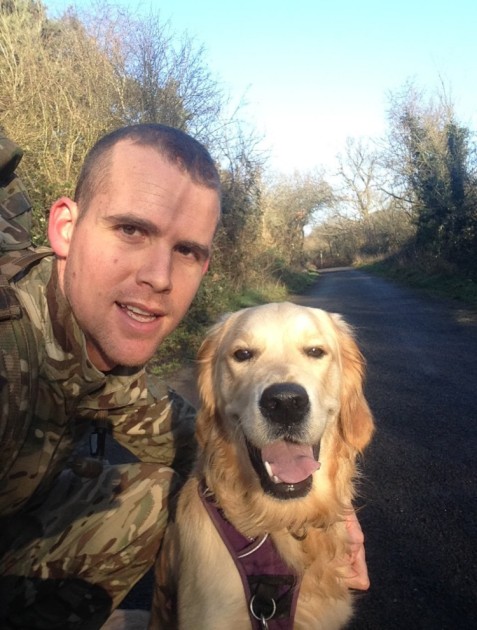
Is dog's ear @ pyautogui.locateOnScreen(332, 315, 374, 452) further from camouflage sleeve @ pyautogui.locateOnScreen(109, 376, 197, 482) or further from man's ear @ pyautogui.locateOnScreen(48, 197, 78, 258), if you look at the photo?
man's ear @ pyautogui.locateOnScreen(48, 197, 78, 258)

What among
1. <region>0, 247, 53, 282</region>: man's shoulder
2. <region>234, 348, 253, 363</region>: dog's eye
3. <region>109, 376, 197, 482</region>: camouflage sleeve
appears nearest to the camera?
<region>0, 247, 53, 282</region>: man's shoulder

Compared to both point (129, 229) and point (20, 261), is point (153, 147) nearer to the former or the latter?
point (129, 229)

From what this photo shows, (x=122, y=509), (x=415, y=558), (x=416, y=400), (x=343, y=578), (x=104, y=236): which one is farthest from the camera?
(x=416, y=400)

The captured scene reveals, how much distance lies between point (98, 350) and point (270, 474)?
0.93 metres

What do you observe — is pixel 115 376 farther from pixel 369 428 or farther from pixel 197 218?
pixel 369 428

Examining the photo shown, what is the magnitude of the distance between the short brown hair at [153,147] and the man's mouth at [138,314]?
433mm

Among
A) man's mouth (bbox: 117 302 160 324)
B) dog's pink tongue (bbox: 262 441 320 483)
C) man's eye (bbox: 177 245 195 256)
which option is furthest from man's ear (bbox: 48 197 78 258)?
dog's pink tongue (bbox: 262 441 320 483)

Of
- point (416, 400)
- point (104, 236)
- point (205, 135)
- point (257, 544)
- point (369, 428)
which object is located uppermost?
point (205, 135)

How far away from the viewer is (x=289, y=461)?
2232 mm

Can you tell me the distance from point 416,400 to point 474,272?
40.0 ft

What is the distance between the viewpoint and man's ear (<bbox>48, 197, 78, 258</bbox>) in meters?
2.12

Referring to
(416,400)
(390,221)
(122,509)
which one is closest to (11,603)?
(122,509)

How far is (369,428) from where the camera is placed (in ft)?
8.55

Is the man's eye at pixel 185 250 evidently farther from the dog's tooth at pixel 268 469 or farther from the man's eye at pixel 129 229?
the dog's tooth at pixel 268 469
